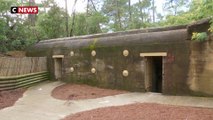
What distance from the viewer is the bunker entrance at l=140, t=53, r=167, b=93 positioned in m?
11.9

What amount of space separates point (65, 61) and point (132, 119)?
351 inches

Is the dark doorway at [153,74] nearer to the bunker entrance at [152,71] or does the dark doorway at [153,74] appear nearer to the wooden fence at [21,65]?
the bunker entrance at [152,71]

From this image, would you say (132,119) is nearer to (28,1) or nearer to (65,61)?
(65,61)

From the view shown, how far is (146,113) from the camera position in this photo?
8062 mm

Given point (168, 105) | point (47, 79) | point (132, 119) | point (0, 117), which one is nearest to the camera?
point (132, 119)

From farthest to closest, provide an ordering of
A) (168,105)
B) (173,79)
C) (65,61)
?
(65,61) < (173,79) < (168,105)

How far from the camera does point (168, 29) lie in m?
11.6

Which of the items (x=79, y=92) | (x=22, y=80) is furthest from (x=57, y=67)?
(x=79, y=92)

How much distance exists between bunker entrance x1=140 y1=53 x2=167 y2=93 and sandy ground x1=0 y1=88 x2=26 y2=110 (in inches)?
240

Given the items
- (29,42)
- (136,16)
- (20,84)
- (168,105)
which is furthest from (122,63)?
(136,16)

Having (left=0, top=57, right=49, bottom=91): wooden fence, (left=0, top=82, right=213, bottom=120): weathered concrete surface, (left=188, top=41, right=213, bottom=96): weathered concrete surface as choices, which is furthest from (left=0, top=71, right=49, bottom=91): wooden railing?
(left=188, top=41, right=213, bottom=96): weathered concrete surface

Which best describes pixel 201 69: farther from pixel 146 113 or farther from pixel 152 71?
pixel 146 113

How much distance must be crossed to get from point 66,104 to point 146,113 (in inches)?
145

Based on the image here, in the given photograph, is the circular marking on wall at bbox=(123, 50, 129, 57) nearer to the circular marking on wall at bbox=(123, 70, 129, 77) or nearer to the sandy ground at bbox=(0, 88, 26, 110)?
the circular marking on wall at bbox=(123, 70, 129, 77)
